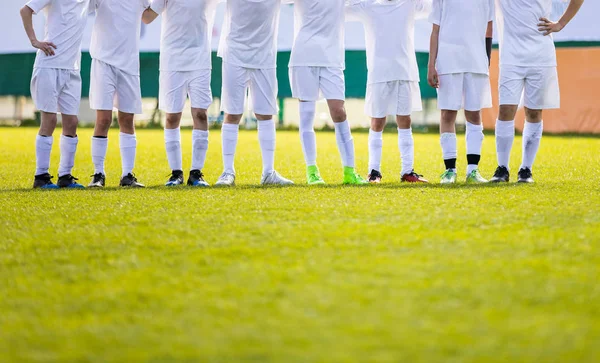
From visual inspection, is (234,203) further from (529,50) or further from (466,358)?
(466,358)

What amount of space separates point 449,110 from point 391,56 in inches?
29.2

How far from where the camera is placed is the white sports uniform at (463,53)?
271 inches

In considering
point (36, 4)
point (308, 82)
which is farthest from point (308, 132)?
point (36, 4)

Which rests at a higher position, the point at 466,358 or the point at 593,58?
the point at 593,58

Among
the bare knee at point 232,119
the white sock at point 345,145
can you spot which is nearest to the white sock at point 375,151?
the white sock at point 345,145

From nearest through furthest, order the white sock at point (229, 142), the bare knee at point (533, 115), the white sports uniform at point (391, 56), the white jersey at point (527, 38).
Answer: the white jersey at point (527, 38) → the bare knee at point (533, 115) → the white sock at point (229, 142) → the white sports uniform at point (391, 56)

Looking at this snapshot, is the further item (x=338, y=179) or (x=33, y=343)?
(x=338, y=179)

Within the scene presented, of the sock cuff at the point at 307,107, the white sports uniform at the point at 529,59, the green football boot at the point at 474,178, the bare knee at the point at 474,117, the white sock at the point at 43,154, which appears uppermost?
the white sports uniform at the point at 529,59

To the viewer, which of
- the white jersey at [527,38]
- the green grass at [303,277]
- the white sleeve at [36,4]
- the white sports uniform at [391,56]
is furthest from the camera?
the white sports uniform at [391,56]

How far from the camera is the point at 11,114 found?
915 inches

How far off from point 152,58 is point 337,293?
65.5ft

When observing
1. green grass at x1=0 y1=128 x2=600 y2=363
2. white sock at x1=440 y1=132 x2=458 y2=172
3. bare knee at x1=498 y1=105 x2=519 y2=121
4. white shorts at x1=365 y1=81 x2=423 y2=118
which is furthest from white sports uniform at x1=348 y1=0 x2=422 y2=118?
green grass at x1=0 y1=128 x2=600 y2=363

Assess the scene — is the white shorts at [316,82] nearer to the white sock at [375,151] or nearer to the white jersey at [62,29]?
the white sock at [375,151]

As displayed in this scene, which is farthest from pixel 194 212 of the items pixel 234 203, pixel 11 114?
pixel 11 114
